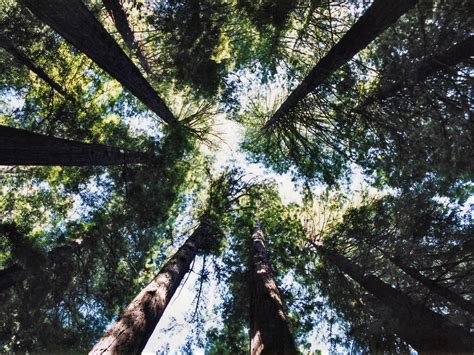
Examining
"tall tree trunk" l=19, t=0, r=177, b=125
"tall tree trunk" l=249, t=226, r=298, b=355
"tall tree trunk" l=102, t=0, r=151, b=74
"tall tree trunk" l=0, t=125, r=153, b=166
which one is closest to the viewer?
"tall tree trunk" l=249, t=226, r=298, b=355

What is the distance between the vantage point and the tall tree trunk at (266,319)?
4430mm

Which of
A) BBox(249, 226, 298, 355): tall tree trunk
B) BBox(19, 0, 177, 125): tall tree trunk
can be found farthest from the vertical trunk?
BBox(249, 226, 298, 355): tall tree trunk

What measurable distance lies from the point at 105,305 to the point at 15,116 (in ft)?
23.7

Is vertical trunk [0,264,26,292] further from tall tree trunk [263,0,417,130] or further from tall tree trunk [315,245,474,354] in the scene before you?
tall tree trunk [263,0,417,130]

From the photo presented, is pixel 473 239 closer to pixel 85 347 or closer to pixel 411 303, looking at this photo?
pixel 411 303

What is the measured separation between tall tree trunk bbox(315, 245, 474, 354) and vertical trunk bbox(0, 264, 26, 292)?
8.63 m

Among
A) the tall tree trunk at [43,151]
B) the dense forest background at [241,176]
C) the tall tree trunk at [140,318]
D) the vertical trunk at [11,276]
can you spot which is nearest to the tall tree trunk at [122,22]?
the dense forest background at [241,176]

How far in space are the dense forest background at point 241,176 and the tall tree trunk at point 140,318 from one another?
0.04 metres

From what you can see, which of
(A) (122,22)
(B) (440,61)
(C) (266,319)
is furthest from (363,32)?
(A) (122,22)

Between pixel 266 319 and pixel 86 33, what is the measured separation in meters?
6.17

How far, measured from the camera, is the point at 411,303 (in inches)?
253

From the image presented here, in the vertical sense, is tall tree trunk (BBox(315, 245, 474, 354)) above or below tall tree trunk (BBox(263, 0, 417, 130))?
below

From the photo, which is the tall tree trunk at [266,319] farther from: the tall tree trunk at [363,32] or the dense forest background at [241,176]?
the tall tree trunk at [363,32]

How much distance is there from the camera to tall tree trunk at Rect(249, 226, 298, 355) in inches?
174
